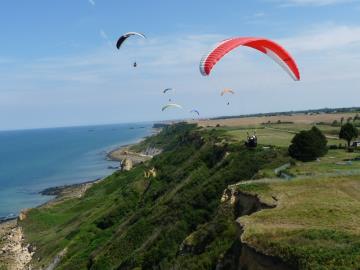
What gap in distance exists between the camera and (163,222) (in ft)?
143

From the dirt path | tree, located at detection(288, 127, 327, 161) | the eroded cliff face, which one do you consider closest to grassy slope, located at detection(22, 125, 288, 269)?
the eroded cliff face

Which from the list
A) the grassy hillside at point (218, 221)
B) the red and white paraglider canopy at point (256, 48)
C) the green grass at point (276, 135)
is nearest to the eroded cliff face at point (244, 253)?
the grassy hillside at point (218, 221)

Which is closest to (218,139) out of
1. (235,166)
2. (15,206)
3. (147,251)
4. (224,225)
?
(235,166)

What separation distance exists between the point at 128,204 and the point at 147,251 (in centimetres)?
2629

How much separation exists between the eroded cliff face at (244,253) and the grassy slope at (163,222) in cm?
92

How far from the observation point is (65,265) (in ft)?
157

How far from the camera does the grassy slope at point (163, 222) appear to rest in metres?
31.2

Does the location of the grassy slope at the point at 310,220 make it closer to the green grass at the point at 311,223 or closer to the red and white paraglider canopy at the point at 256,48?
the green grass at the point at 311,223

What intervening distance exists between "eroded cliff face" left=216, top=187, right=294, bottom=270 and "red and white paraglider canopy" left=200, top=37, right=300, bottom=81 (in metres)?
8.09

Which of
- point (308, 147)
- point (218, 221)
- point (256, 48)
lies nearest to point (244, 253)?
point (218, 221)

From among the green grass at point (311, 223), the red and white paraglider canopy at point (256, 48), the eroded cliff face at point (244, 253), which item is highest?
the red and white paraglider canopy at point (256, 48)

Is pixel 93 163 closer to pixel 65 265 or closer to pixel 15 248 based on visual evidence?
pixel 15 248

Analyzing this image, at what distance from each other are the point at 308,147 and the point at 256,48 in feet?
43.9

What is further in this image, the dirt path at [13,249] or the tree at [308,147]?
the dirt path at [13,249]
